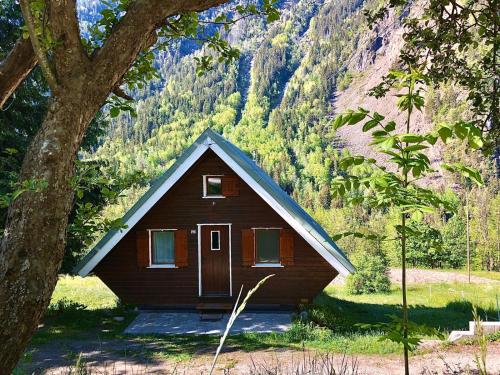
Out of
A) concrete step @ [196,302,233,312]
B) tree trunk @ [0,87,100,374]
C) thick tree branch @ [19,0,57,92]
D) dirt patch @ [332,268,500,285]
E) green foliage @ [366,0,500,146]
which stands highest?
green foliage @ [366,0,500,146]

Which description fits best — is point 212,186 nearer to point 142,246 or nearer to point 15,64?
point 142,246

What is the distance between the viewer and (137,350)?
36.8 feet

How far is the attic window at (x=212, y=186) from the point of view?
15.6 meters

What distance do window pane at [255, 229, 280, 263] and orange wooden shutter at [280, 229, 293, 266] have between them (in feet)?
1.15

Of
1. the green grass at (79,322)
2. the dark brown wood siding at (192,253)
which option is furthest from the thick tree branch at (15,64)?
the dark brown wood siding at (192,253)

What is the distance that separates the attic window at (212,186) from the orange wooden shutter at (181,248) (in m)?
1.42

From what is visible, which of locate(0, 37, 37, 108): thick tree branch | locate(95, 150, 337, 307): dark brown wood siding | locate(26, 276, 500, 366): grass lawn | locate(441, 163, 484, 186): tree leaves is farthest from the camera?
locate(95, 150, 337, 307): dark brown wood siding

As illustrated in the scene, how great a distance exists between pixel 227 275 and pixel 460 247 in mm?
46304

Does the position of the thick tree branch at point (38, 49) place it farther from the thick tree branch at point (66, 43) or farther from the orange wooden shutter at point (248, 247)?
the orange wooden shutter at point (248, 247)

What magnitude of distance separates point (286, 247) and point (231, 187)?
2523 millimetres

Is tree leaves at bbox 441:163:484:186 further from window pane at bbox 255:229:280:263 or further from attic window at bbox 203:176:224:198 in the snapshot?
attic window at bbox 203:176:224:198

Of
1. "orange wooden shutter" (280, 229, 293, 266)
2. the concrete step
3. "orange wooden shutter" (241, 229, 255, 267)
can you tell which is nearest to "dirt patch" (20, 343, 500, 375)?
the concrete step

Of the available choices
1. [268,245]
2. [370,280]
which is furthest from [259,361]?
[370,280]

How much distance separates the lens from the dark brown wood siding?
15297 millimetres
